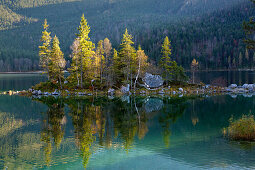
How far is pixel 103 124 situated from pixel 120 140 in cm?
701

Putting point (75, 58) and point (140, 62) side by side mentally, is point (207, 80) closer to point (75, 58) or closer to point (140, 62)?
point (140, 62)

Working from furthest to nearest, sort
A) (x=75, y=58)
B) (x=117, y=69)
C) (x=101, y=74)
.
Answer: (x=117, y=69) < (x=101, y=74) < (x=75, y=58)

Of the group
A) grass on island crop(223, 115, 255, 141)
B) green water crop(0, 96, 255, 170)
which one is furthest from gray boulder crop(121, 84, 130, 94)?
grass on island crop(223, 115, 255, 141)

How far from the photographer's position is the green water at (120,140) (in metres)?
20.1

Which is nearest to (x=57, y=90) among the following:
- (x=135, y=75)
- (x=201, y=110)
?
(x=135, y=75)

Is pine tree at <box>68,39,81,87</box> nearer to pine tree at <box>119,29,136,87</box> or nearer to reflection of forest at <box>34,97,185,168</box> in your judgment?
pine tree at <box>119,29,136,87</box>

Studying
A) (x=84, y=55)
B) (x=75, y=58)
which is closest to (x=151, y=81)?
(x=84, y=55)

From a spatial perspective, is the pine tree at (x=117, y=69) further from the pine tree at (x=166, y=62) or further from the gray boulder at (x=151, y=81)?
the pine tree at (x=166, y=62)

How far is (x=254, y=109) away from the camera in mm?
41438

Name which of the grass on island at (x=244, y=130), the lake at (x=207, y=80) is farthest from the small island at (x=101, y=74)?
the grass on island at (x=244, y=130)

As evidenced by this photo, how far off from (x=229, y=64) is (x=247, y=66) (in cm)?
1115

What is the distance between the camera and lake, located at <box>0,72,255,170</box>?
2006cm

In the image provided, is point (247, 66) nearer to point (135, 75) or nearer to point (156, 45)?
point (156, 45)

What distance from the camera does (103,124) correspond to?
32.4 m
